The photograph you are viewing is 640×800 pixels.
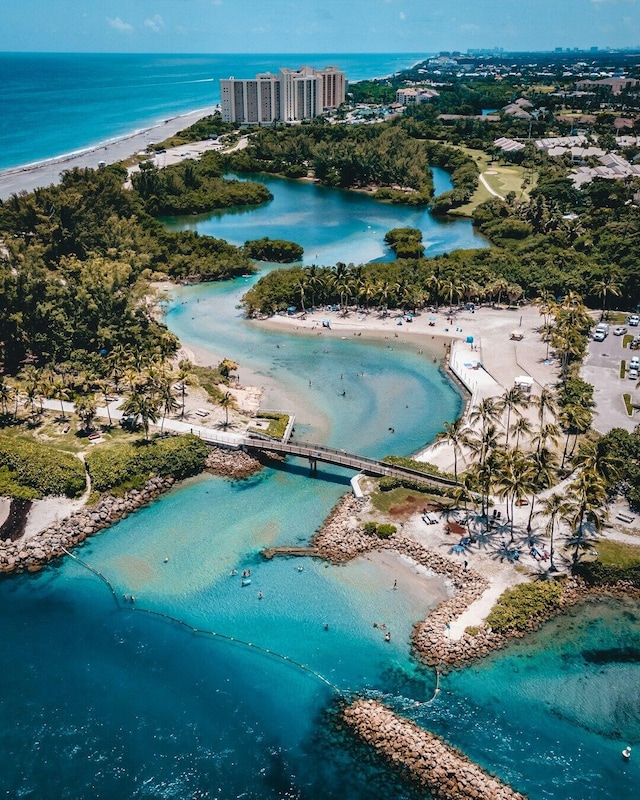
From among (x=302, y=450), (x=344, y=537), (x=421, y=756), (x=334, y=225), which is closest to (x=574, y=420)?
(x=344, y=537)

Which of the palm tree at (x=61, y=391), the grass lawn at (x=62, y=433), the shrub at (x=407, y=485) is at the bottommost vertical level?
the shrub at (x=407, y=485)

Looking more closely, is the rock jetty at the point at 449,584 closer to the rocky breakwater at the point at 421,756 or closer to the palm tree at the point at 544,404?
the rocky breakwater at the point at 421,756

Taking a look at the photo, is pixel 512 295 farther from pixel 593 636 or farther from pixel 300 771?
pixel 300 771

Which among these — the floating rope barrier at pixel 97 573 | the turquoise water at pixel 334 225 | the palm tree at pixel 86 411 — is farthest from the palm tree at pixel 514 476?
the turquoise water at pixel 334 225

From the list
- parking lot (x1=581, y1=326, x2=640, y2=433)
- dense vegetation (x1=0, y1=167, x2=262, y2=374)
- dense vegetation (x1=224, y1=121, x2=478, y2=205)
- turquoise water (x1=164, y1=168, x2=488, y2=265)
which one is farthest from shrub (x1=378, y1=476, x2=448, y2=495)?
dense vegetation (x1=224, y1=121, x2=478, y2=205)

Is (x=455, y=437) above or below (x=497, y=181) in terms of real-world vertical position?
below

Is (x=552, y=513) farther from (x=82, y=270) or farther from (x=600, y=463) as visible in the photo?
(x=82, y=270)

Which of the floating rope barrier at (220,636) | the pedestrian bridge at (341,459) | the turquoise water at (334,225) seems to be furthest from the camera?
the turquoise water at (334,225)
